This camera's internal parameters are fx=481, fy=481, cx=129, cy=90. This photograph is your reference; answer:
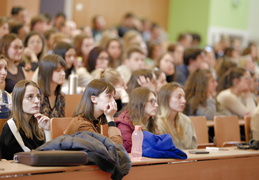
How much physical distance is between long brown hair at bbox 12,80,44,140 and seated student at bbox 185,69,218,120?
2389mm

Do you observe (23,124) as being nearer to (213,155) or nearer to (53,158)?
(53,158)

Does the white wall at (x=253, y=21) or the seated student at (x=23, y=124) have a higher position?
the white wall at (x=253, y=21)

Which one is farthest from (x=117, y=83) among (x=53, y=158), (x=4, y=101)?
(x=53, y=158)

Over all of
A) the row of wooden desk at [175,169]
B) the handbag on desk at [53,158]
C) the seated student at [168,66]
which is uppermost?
the seated student at [168,66]

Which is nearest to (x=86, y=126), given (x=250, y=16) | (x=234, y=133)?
(x=234, y=133)

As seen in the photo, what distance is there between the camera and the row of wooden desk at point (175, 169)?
261cm

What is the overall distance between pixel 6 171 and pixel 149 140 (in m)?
1.21

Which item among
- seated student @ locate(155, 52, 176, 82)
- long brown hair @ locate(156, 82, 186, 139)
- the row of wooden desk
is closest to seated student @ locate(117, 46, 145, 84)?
seated student @ locate(155, 52, 176, 82)

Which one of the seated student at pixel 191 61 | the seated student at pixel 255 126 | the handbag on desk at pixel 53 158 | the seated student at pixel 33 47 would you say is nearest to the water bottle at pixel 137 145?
the handbag on desk at pixel 53 158

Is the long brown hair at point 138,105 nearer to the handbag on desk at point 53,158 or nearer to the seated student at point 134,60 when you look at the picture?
the handbag on desk at point 53,158

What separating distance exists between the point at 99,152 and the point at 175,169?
0.69 meters

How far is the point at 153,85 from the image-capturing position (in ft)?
15.6

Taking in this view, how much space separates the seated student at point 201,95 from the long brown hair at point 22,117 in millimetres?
2389

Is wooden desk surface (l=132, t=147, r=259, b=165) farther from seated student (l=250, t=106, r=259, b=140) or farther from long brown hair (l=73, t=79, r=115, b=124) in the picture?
seated student (l=250, t=106, r=259, b=140)
